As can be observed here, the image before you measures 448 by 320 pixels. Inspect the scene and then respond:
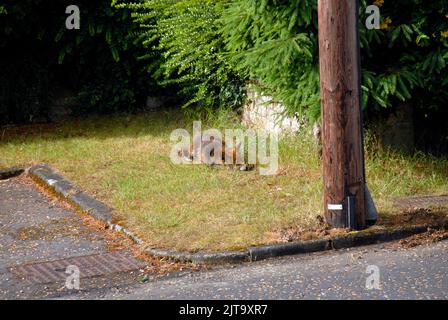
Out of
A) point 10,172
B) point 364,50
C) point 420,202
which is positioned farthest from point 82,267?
point 364,50

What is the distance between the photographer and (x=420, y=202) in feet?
25.5

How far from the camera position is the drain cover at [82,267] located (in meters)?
6.57

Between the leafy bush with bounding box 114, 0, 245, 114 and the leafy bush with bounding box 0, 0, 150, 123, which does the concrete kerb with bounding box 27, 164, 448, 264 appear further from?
the leafy bush with bounding box 0, 0, 150, 123

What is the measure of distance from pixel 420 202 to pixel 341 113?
4.50 ft

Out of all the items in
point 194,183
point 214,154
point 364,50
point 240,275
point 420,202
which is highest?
point 364,50

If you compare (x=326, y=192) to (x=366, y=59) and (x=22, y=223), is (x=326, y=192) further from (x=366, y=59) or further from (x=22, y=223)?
(x=22, y=223)

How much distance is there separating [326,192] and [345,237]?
1.31ft

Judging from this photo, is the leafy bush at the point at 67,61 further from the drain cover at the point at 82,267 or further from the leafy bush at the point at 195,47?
the drain cover at the point at 82,267

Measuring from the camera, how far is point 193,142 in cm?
990

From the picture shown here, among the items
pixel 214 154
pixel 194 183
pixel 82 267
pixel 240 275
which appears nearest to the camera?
pixel 240 275

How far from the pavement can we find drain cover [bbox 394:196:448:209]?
81 cm

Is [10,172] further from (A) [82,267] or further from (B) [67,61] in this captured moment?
(A) [82,267]

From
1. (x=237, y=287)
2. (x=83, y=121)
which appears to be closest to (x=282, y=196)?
(x=237, y=287)

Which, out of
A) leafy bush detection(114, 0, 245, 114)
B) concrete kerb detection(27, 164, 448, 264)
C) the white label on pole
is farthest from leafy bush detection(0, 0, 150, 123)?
the white label on pole
